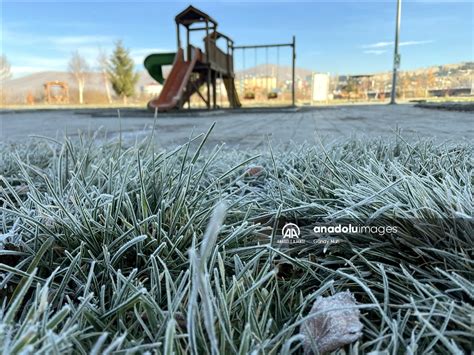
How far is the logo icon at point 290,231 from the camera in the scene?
2.81 ft

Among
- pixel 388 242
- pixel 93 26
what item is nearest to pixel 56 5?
pixel 93 26

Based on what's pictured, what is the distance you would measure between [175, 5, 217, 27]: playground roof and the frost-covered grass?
7.98m

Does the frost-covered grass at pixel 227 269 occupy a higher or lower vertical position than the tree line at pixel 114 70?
lower

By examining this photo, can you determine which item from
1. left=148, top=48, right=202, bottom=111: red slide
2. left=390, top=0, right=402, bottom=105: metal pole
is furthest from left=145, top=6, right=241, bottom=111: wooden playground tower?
left=390, top=0, right=402, bottom=105: metal pole

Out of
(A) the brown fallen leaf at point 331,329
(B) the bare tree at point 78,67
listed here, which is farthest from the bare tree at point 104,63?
(A) the brown fallen leaf at point 331,329

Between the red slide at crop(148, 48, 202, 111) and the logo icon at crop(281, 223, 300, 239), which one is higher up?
the red slide at crop(148, 48, 202, 111)

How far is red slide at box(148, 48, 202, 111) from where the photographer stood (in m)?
7.74

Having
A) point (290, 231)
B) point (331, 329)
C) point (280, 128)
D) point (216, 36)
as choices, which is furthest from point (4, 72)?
point (331, 329)

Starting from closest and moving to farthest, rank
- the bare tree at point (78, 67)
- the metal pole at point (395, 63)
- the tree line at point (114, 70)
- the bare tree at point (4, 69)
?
1. the metal pole at point (395, 63)
2. the bare tree at point (4, 69)
3. the tree line at point (114, 70)
4. the bare tree at point (78, 67)

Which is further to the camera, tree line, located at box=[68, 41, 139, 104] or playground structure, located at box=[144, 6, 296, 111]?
tree line, located at box=[68, 41, 139, 104]

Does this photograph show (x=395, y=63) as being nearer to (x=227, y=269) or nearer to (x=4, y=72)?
(x=227, y=269)

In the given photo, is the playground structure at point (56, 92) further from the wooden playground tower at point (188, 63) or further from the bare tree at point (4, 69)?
the wooden playground tower at point (188, 63)

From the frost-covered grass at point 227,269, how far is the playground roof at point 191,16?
7975mm

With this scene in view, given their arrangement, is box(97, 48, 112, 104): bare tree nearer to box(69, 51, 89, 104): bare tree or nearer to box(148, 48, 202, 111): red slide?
box(69, 51, 89, 104): bare tree
